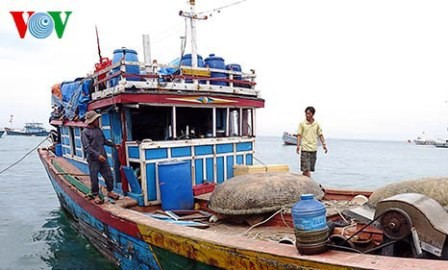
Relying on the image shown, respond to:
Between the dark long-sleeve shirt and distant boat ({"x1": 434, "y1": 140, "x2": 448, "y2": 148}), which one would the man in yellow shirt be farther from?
distant boat ({"x1": 434, "y1": 140, "x2": 448, "y2": 148})

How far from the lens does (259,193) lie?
5105mm

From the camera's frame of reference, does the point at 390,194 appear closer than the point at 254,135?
Yes

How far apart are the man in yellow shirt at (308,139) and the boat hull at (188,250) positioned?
329cm

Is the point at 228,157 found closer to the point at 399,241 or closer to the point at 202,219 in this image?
the point at 202,219

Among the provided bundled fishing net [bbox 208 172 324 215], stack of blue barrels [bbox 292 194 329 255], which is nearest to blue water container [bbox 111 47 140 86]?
bundled fishing net [bbox 208 172 324 215]

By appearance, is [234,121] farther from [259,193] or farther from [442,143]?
[442,143]

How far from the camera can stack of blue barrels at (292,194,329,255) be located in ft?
9.93

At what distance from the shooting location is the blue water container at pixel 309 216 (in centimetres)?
302

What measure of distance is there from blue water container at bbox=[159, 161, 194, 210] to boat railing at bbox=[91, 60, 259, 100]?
137 cm

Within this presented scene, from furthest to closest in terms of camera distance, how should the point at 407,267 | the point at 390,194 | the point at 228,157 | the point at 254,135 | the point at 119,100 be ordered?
the point at 254,135
the point at 228,157
the point at 119,100
the point at 390,194
the point at 407,267

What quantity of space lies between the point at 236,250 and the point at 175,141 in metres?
3.24

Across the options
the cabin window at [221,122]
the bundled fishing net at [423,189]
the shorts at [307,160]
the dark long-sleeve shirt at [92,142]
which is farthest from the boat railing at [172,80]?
the bundled fishing net at [423,189]

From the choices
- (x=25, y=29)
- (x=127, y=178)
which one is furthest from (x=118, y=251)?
(x=25, y=29)

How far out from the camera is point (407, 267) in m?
2.72
